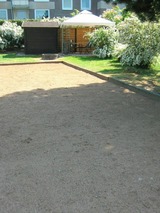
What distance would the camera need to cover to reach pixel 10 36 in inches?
870

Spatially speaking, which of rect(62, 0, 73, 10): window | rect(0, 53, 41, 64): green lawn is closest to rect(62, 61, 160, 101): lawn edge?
rect(0, 53, 41, 64): green lawn

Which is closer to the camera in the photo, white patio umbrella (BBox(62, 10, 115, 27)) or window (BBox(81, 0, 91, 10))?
white patio umbrella (BBox(62, 10, 115, 27))

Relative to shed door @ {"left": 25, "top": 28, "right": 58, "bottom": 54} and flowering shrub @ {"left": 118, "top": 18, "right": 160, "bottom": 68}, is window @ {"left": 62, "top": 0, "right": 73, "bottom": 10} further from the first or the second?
flowering shrub @ {"left": 118, "top": 18, "right": 160, "bottom": 68}

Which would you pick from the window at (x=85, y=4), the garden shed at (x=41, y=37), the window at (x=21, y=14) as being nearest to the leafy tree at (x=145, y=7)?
the garden shed at (x=41, y=37)

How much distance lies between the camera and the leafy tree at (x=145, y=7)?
8.70 metres

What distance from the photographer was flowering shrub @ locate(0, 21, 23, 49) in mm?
21953

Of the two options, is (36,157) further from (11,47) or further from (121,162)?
(11,47)

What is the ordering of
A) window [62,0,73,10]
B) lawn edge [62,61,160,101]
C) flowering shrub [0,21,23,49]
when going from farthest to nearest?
window [62,0,73,10]
flowering shrub [0,21,23,49]
lawn edge [62,61,160,101]

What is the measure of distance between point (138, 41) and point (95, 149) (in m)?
9.18

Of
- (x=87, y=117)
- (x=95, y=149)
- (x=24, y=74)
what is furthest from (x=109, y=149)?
(x=24, y=74)

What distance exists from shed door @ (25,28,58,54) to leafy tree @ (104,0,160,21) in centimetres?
1263

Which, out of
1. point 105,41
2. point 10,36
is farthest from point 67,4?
point 105,41

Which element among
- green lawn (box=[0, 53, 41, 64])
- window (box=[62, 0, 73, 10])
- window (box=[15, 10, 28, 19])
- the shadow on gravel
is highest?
window (box=[62, 0, 73, 10])

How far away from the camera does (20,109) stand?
6.95m
